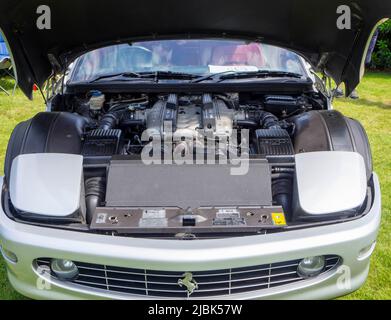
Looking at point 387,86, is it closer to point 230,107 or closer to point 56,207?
point 230,107

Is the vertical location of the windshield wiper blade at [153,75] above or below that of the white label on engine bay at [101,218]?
above

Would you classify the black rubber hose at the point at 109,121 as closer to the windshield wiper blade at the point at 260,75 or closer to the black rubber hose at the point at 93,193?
the black rubber hose at the point at 93,193

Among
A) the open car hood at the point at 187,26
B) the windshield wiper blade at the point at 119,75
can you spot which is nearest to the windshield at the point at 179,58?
the windshield wiper blade at the point at 119,75

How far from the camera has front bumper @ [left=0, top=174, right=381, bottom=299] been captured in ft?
5.51

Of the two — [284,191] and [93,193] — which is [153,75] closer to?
[93,193]

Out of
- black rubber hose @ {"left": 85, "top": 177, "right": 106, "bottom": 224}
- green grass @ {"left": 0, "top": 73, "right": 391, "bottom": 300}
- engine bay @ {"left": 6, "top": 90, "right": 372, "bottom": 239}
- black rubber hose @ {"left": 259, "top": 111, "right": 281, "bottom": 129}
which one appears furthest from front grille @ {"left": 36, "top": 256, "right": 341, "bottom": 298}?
black rubber hose @ {"left": 259, "top": 111, "right": 281, "bottom": 129}

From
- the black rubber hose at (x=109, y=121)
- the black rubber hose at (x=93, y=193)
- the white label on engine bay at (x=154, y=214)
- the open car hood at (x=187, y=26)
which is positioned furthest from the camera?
the black rubber hose at (x=109, y=121)

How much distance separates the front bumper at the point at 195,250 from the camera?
1.68 m

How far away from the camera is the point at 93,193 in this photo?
6.63 ft

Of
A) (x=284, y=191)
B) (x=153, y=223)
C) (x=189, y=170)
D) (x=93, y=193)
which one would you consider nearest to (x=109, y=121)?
(x=93, y=193)

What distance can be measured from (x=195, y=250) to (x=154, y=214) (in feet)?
0.89

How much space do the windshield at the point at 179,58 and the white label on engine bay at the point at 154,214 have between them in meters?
1.56

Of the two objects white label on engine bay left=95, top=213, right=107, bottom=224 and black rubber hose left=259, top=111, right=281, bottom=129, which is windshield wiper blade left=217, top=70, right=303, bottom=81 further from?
white label on engine bay left=95, top=213, right=107, bottom=224

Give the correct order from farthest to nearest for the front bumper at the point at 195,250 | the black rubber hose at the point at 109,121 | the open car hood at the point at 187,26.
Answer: the black rubber hose at the point at 109,121 → the open car hood at the point at 187,26 → the front bumper at the point at 195,250
